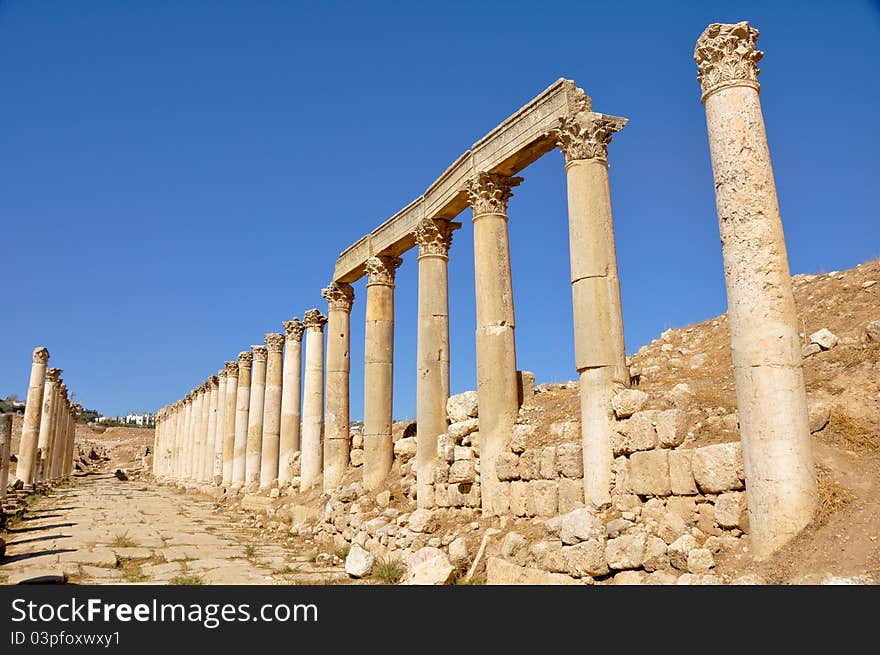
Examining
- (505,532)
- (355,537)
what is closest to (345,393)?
(355,537)

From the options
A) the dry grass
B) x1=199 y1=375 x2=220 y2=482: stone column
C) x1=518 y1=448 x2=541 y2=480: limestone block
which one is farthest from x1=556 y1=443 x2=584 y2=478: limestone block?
x1=199 y1=375 x2=220 y2=482: stone column

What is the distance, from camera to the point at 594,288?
1077 cm

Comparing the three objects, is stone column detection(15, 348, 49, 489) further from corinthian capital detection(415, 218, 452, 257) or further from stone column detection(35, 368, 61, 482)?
corinthian capital detection(415, 218, 452, 257)

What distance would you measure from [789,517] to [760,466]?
55 centimetres

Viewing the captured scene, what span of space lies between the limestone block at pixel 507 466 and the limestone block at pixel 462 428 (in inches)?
60.5

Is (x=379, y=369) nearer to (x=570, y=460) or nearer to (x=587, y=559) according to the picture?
(x=570, y=460)

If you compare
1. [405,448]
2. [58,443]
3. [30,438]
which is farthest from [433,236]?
[58,443]

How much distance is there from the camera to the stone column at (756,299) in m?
7.02

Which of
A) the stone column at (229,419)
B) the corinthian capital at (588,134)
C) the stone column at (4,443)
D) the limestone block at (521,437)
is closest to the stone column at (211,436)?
the stone column at (229,419)

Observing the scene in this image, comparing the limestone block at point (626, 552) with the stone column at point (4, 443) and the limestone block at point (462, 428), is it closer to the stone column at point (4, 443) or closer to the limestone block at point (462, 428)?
the limestone block at point (462, 428)

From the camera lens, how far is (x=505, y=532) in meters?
11.1

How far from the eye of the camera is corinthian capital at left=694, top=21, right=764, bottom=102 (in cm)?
811
